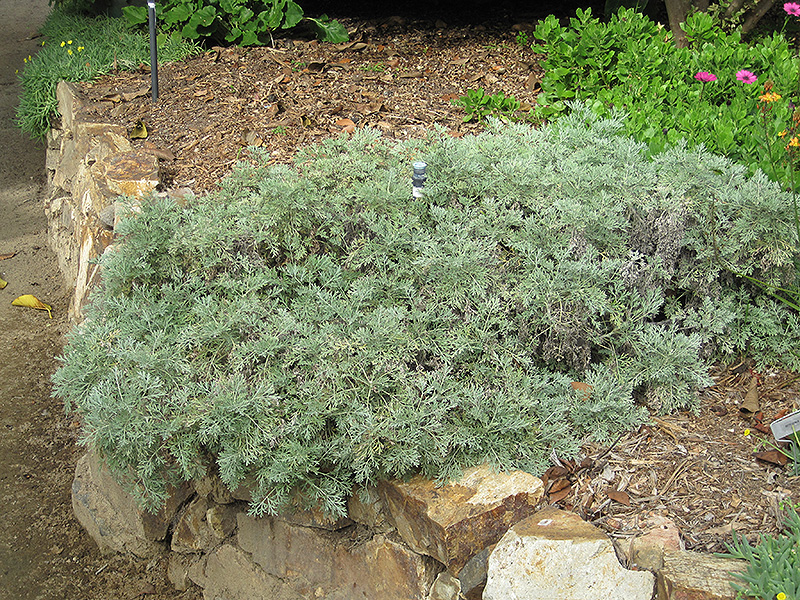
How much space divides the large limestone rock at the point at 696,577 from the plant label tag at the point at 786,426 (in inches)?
22.1

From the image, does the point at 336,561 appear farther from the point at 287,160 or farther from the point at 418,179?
the point at 287,160

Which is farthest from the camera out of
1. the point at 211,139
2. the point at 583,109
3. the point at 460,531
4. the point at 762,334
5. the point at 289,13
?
the point at 289,13

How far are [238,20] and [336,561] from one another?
4359mm

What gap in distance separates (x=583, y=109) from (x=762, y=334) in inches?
61.9

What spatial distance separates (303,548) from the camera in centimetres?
295

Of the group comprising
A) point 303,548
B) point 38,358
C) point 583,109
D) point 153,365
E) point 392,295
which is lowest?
point 38,358

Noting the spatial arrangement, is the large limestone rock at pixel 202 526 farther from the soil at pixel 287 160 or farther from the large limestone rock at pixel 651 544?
the large limestone rock at pixel 651 544

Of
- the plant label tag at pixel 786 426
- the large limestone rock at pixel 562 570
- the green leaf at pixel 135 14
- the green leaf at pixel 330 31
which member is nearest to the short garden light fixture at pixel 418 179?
the large limestone rock at pixel 562 570

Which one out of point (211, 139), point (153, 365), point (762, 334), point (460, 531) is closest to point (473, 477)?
point (460, 531)

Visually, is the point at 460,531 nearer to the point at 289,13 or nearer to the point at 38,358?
the point at 38,358

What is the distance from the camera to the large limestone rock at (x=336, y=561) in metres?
2.66

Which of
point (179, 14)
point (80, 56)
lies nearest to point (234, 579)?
point (179, 14)

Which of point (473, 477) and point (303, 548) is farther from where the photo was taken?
point (303, 548)

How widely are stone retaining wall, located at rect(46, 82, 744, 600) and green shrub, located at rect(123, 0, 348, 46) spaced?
6.31 feet
